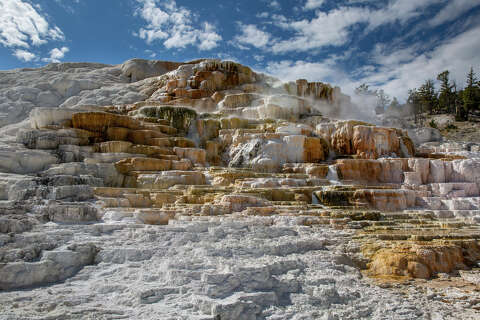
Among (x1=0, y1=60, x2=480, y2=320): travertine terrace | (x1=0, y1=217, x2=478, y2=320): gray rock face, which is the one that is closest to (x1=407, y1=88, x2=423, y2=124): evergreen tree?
(x1=0, y1=60, x2=480, y2=320): travertine terrace

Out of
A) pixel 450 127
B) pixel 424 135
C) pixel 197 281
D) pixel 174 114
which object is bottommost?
pixel 197 281

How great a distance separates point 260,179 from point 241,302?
637 cm

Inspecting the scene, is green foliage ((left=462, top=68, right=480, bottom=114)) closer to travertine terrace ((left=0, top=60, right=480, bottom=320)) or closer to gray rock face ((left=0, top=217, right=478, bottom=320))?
travertine terrace ((left=0, top=60, right=480, bottom=320))

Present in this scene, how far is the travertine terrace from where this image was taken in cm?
386

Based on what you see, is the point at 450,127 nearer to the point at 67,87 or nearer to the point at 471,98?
the point at 471,98

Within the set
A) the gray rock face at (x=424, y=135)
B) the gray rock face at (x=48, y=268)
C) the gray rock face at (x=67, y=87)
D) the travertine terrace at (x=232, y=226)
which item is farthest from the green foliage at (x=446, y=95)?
the gray rock face at (x=48, y=268)

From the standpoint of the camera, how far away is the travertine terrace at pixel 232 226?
12.7ft

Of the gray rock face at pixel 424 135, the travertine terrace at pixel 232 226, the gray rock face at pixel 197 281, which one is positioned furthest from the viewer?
the gray rock face at pixel 424 135

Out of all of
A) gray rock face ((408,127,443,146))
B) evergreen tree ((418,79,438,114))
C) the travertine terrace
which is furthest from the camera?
evergreen tree ((418,79,438,114))

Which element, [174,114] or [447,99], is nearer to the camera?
[174,114]

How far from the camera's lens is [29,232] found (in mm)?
5145

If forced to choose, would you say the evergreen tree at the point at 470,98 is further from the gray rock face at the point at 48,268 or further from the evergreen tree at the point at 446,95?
the gray rock face at the point at 48,268

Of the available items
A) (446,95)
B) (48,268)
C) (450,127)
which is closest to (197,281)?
(48,268)

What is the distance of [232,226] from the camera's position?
618cm
